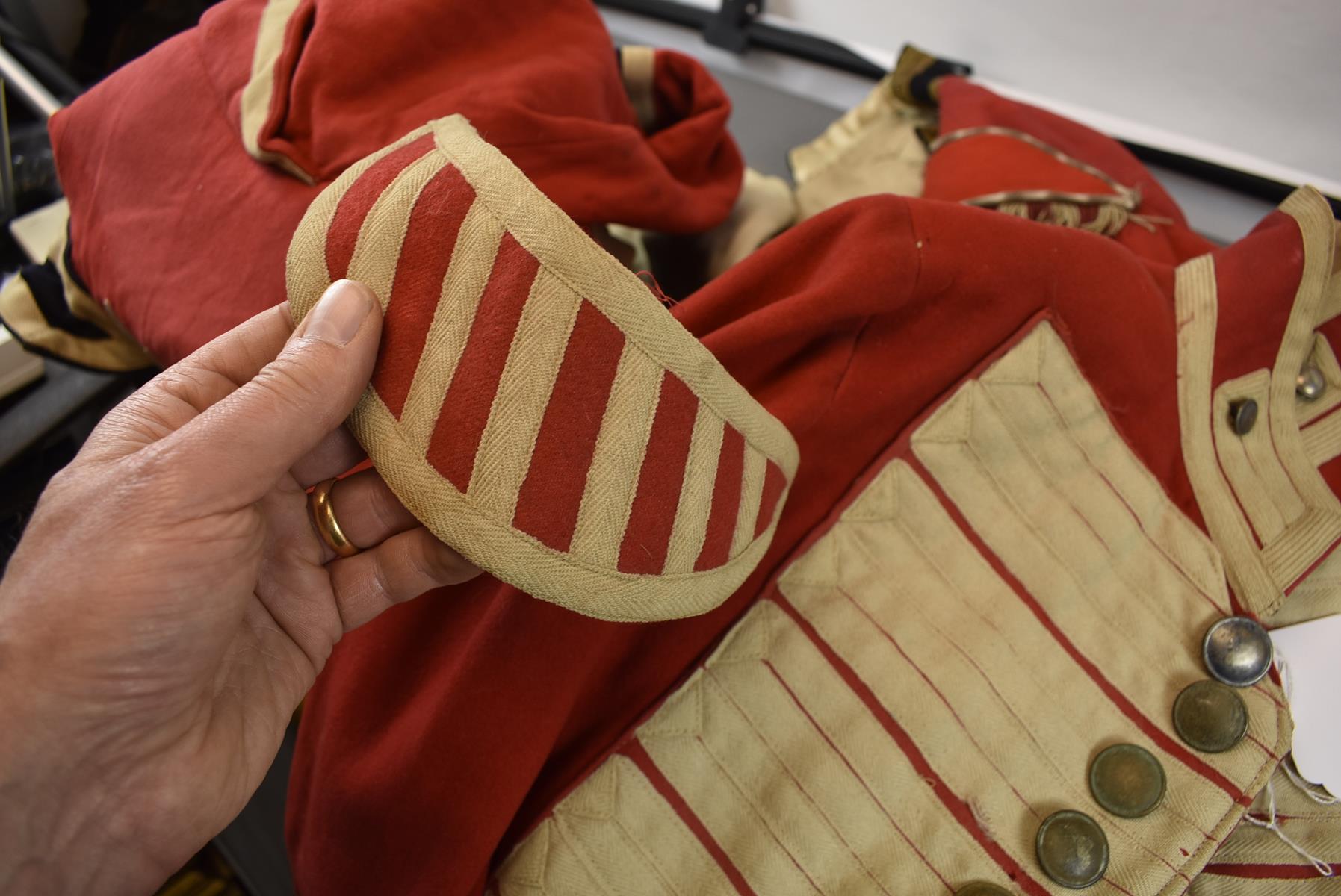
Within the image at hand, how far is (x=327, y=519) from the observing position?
0.48 meters

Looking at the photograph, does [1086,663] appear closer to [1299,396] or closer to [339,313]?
[1299,396]

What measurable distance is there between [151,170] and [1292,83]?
1076mm

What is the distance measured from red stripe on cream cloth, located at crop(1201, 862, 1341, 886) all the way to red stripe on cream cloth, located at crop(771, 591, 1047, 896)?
0.47ft

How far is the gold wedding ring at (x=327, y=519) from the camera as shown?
481mm

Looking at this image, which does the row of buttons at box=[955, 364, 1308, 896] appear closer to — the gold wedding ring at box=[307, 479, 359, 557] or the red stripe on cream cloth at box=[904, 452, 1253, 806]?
the red stripe on cream cloth at box=[904, 452, 1253, 806]

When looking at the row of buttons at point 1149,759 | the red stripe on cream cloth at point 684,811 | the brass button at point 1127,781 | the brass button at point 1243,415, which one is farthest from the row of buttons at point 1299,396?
the red stripe on cream cloth at point 684,811

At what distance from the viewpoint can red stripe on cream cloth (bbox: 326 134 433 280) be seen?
40cm

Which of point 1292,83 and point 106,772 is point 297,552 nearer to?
point 106,772

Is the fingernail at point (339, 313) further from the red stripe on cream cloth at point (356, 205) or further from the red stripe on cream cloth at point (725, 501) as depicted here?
the red stripe on cream cloth at point (725, 501)

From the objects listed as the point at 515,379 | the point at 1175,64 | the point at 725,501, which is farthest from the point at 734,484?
the point at 1175,64

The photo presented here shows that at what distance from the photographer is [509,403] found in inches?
14.7

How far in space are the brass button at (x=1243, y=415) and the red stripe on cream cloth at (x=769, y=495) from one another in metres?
0.35

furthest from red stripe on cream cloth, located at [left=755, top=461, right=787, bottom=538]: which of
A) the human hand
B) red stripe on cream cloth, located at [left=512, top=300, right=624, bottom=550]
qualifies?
the human hand

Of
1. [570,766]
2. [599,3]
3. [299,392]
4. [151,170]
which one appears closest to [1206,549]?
[570,766]
